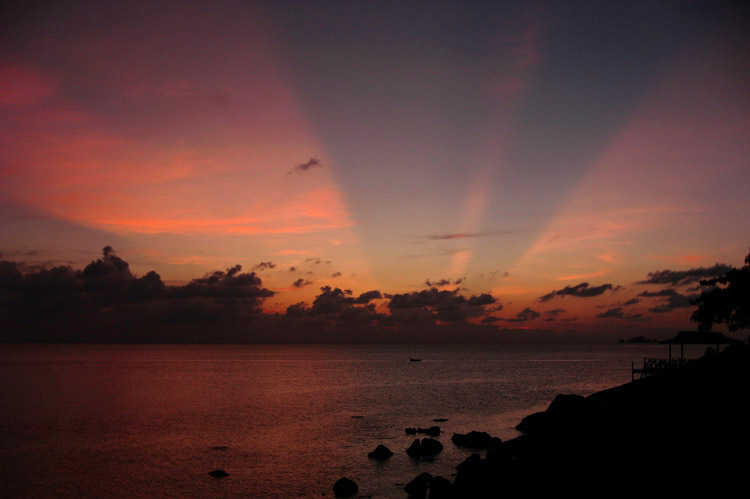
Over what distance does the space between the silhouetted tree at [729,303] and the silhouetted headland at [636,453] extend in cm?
1233

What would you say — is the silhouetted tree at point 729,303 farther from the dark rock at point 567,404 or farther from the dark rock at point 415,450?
the dark rock at point 415,450

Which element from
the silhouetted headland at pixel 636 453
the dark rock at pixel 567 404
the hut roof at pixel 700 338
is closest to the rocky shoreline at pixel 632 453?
the silhouetted headland at pixel 636 453

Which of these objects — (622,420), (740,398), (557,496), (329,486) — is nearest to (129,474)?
(329,486)

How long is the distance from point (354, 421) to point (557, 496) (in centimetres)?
3659

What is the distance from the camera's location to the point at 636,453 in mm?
27078

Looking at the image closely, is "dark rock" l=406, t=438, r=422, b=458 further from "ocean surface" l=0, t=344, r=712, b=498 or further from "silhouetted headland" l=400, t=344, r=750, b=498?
"silhouetted headland" l=400, t=344, r=750, b=498

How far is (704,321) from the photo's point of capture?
2200 inches

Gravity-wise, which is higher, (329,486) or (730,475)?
(730,475)

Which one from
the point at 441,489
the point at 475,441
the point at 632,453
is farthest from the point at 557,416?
the point at 441,489

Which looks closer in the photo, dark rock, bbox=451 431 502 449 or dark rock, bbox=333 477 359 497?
dark rock, bbox=333 477 359 497

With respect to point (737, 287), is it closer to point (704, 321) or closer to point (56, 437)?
point (704, 321)

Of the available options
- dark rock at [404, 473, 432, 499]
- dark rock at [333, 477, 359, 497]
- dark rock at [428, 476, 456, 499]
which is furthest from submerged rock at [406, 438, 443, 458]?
dark rock at [428, 476, 456, 499]

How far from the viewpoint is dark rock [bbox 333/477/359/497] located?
3128 centimetres

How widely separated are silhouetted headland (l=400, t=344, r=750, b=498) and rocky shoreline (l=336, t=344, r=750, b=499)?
1.8 inches
